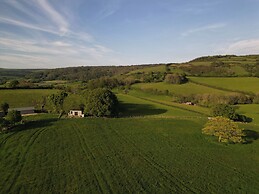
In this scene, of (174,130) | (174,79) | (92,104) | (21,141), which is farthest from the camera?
(174,79)

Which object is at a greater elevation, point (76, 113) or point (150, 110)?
point (76, 113)

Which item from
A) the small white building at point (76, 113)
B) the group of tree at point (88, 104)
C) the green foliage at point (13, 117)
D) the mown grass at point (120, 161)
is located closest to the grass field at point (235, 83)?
the mown grass at point (120, 161)

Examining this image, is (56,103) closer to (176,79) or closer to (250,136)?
(250,136)

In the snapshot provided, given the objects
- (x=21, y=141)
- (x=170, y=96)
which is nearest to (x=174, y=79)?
(x=170, y=96)

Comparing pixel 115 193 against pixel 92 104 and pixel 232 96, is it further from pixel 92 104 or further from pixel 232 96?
pixel 232 96

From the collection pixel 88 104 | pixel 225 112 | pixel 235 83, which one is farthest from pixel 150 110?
pixel 235 83

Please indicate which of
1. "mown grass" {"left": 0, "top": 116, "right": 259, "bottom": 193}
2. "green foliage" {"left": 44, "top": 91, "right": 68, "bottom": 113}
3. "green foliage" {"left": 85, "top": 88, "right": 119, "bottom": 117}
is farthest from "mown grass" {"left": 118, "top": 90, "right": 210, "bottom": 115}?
"green foliage" {"left": 44, "top": 91, "right": 68, "bottom": 113}
